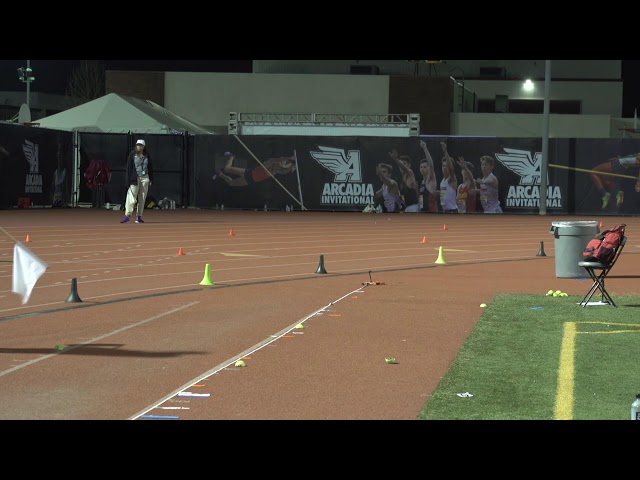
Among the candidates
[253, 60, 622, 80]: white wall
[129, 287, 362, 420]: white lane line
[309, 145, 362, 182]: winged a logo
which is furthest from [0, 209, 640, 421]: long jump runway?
[253, 60, 622, 80]: white wall

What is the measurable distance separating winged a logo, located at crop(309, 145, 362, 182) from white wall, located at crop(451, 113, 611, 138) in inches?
948

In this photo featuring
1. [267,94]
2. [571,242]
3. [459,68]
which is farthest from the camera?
[459,68]

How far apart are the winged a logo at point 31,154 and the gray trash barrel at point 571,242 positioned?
74.2 feet

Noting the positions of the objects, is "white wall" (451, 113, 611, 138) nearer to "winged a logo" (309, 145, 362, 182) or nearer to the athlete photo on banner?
the athlete photo on banner

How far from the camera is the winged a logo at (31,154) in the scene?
116ft

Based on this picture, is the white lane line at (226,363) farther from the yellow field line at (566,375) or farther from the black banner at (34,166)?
the black banner at (34,166)

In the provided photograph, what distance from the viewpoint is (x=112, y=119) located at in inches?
1630

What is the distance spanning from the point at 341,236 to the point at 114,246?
654 centimetres

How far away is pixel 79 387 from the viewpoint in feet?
29.0

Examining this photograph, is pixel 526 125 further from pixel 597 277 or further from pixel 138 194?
pixel 597 277

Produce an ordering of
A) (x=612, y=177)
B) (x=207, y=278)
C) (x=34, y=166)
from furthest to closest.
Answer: (x=612, y=177)
(x=34, y=166)
(x=207, y=278)

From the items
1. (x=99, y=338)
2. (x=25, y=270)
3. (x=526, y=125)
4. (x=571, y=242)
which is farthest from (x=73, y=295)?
(x=526, y=125)

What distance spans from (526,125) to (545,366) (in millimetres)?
52518

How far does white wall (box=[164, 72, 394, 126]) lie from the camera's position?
196 ft
